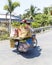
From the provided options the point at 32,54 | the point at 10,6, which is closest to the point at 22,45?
the point at 32,54

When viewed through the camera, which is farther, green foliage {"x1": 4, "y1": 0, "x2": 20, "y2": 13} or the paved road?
green foliage {"x1": 4, "y1": 0, "x2": 20, "y2": 13}

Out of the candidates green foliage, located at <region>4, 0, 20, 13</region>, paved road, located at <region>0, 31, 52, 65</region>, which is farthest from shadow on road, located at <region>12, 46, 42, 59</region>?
green foliage, located at <region>4, 0, 20, 13</region>

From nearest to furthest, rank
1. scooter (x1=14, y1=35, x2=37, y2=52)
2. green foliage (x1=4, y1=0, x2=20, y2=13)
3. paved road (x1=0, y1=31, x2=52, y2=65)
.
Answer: paved road (x1=0, y1=31, x2=52, y2=65) < scooter (x1=14, y1=35, x2=37, y2=52) < green foliage (x1=4, y1=0, x2=20, y2=13)

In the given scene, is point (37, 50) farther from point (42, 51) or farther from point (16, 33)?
point (16, 33)

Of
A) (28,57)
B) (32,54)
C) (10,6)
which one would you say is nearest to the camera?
(28,57)

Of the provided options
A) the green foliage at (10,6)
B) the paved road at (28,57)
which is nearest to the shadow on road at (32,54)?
the paved road at (28,57)

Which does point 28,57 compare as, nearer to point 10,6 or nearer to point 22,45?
point 22,45

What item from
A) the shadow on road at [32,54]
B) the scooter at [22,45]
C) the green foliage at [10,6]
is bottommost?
the green foliage at [10,6]

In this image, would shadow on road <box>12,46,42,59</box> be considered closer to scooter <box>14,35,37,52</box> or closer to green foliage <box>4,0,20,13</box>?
scooter <box>14,35,37,52</box>

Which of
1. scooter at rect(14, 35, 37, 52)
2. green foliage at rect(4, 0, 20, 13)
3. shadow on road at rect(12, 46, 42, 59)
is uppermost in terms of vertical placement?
scooter at rect(14, 35, 37, 52)

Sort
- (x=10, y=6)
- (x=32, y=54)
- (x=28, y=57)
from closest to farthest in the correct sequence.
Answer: (x=28, y=57), (x=32, y=54), (x=10, y=6)

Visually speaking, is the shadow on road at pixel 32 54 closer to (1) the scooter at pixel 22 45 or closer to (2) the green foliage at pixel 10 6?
(1) the scooter at pixel 22 45

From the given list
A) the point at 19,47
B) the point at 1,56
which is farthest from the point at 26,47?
the point at 1,56

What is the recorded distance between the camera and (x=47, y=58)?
8500mm
